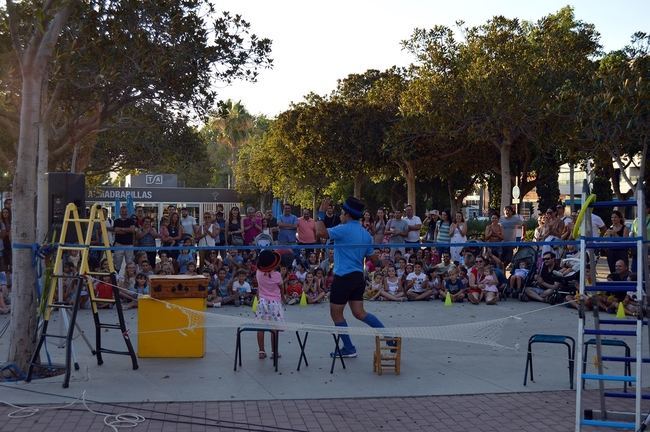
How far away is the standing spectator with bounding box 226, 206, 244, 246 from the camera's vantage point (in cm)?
1622

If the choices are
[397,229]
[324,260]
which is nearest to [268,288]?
[324,260]

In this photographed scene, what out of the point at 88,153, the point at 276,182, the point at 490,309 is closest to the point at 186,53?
the point at 490,309

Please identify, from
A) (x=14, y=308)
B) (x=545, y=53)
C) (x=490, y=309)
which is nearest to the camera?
(x=14, y=308)

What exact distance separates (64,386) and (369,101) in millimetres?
31797

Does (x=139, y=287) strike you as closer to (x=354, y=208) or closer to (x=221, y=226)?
(x=221, y=226)

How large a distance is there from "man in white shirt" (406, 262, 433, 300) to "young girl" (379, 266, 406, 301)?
165 mm

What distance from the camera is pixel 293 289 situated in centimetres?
1473

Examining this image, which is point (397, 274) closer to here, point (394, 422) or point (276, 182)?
point (394, 422)

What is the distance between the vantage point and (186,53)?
15.6 m

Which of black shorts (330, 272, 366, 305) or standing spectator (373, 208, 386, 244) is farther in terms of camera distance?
standing spectator (373, 208, 386, 244)

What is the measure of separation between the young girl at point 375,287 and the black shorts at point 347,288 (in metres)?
6.68

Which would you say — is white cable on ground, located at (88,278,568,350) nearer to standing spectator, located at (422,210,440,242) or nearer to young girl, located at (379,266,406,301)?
young girl, located at (379,266,406,301)

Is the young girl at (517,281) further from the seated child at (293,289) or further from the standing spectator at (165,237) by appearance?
the standing spectator at (165,237)

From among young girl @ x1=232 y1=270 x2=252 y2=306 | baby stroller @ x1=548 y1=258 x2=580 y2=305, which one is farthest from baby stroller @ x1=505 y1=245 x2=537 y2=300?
young girl @ x1=232 y1=270 x2=252 y2=306
